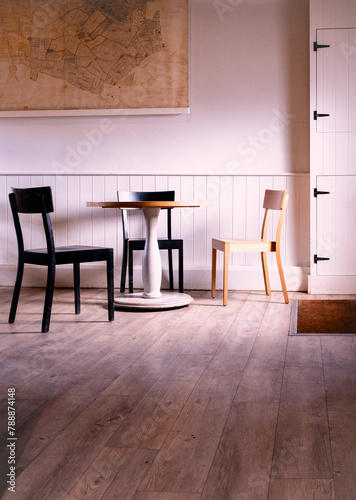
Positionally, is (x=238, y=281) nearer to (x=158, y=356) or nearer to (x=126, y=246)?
(x=126, y=246)

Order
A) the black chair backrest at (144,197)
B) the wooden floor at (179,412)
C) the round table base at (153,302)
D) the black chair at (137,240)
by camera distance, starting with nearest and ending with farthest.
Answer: the wooden floor at (179,412), the round table base at (153,302), the black chair at (137,240), the black chair backrest at (144,197)

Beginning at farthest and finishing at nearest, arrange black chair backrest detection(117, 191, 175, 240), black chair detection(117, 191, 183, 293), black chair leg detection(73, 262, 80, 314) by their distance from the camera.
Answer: black chair backrest detection(117, 191, 175, 240) < black chair detection(117, 191, 183, 293) < black chair leg detection(73, 262, 80, 314)

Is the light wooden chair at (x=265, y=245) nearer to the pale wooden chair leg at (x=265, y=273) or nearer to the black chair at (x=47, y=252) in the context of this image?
the pale wooden chair leg at (x=265, y=273)

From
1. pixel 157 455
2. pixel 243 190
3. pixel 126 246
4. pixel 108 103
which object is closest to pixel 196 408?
pixel 157 455

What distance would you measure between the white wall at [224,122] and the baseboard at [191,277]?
17 cm

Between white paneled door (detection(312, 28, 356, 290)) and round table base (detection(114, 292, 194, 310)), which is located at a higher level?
white paneled door (detection(312, 28, 356, 290))

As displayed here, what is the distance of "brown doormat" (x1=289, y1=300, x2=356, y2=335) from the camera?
136 inches

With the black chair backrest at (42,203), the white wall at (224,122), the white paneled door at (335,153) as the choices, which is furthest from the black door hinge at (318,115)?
the black chair backrest at (42,203)

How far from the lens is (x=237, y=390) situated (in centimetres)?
226

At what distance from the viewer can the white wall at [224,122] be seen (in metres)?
5.10

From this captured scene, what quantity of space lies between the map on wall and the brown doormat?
6.57 ft

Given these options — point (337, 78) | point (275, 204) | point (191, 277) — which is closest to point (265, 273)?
point (275, 204)

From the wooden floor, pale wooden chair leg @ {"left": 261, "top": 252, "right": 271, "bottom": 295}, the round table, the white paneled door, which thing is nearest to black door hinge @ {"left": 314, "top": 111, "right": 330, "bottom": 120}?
the white paneled door

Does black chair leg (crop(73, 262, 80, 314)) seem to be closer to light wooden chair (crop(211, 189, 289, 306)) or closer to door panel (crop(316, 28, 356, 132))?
light wooden chair (crop(211, 189, 289, 306))
